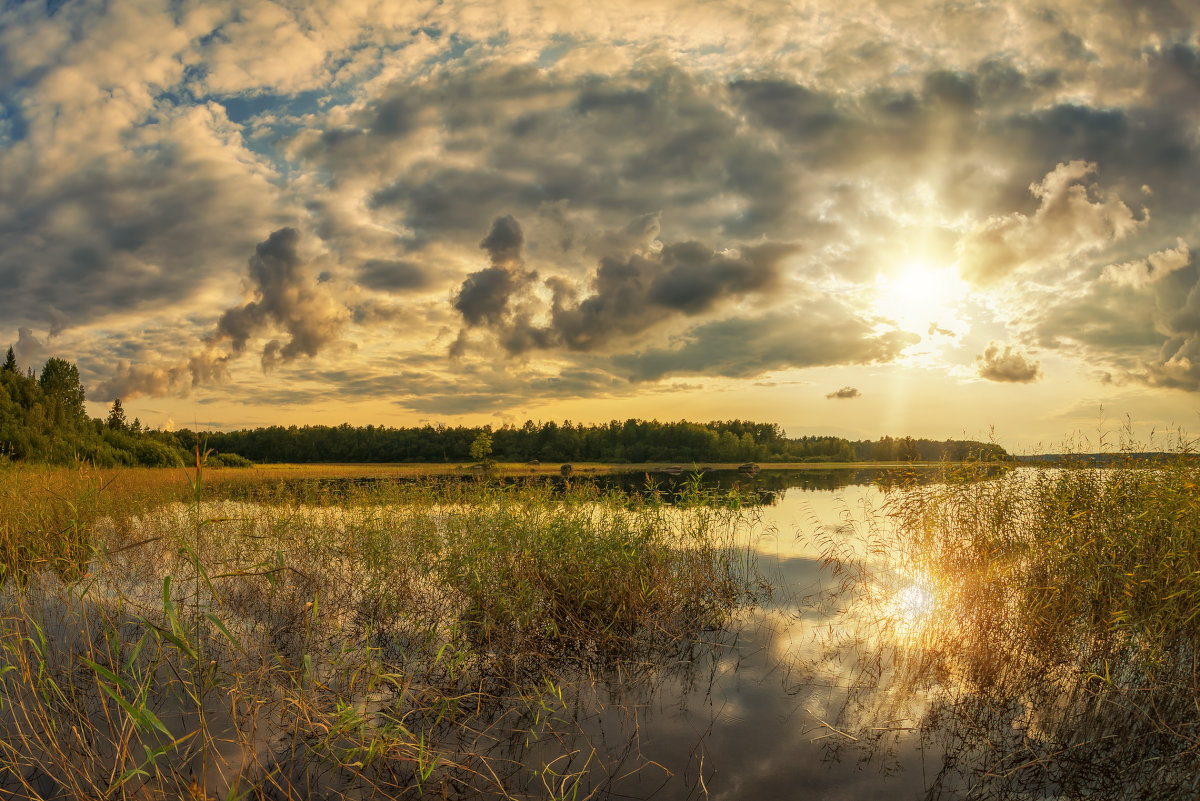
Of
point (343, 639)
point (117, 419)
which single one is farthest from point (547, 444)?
point (343, 639)

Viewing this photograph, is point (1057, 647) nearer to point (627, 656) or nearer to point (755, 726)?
point (755, 726)

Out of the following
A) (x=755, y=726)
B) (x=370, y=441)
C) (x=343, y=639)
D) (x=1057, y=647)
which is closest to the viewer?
(x=755, y=726)

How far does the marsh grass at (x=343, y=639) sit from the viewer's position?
5.78 metres

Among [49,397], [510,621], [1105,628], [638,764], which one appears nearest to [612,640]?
[510,621]

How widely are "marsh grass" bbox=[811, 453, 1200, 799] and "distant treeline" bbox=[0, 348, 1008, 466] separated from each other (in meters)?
38.3

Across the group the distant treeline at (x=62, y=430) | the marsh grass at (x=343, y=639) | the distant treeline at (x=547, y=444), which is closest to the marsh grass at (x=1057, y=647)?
the marsh grass at (x=343, y=639)

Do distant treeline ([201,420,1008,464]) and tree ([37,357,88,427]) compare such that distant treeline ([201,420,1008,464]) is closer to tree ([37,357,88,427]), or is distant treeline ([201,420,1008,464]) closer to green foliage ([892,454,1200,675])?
tree ([37,357,88,427])

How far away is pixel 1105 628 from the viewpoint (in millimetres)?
8766

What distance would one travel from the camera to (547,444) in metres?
126

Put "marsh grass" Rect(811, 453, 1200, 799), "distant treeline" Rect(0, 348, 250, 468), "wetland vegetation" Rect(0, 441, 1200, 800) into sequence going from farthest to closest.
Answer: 1. "distant treeline" Rect(0, 348, 250, 468)
2. "marsh grass" Rect(811, 453, 1200, 799)
3. "wetland vegetation" Rect(0, 441, 1200, 800)

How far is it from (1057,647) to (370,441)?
11680 cm

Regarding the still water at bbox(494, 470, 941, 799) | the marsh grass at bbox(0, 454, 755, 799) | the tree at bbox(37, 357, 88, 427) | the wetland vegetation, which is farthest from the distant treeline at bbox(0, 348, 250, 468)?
the still water at bbox(494, 470, 941, 799)

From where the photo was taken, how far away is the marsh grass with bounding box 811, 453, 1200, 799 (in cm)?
659

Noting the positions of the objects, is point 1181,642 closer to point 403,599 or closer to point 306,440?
point 403,599
